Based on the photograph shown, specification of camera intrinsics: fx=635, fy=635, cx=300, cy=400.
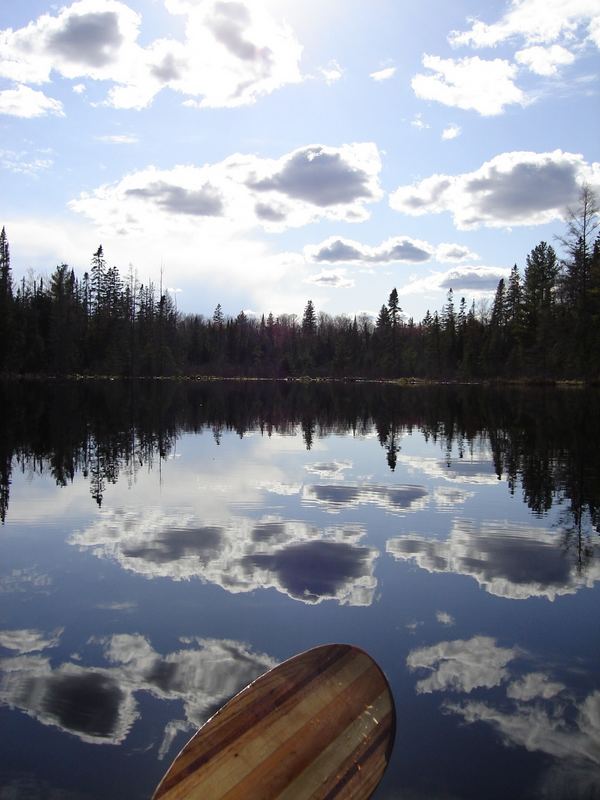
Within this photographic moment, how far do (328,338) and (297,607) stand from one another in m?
126

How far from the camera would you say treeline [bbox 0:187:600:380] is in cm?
5153

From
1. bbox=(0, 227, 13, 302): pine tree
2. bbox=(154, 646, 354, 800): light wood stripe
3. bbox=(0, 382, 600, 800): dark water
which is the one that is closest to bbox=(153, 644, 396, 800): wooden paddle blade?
A: bbox=(154, 646, 354, 800): light wood stripe

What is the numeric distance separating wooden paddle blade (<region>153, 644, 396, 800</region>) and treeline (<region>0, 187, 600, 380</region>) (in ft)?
161

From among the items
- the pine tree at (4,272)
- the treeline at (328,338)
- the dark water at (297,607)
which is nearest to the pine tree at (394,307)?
the treeline at (328,338)

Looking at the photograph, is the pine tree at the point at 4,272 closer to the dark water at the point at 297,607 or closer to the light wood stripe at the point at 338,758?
the dark water at the point at 297,607

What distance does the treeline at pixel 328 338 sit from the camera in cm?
5153

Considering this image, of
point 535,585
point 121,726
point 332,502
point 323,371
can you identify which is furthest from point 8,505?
point 323,371

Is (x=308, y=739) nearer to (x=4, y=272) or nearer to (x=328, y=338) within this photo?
(x=4, y=272)

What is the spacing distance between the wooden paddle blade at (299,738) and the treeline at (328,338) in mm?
49062

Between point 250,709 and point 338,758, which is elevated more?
point 250,709

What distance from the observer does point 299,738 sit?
3.11 m

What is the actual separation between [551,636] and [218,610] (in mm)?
3125

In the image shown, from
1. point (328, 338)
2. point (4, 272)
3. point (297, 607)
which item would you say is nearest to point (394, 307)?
point (328, 338)

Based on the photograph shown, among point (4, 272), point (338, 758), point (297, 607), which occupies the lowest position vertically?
point (297, 607)
